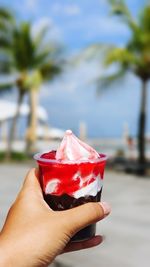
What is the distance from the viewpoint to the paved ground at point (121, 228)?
12.4ft

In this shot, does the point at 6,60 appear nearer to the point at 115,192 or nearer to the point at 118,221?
the point at 115,192

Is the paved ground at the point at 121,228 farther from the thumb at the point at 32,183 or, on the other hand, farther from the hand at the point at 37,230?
the hand at the point at 37,230

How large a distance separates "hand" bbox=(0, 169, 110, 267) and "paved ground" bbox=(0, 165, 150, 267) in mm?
2060

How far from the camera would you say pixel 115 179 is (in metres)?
9.98

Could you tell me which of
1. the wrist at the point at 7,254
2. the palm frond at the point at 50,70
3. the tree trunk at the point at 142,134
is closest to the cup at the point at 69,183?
the wrist at the point at 7,254

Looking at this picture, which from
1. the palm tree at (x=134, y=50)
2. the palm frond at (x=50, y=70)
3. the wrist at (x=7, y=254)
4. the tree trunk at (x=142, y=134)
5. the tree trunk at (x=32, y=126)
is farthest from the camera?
the tree trunk at (x=32, y=126)

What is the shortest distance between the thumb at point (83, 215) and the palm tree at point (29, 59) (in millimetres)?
13636

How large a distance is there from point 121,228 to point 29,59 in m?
11.6

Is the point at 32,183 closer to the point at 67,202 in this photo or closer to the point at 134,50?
the point at 67,202

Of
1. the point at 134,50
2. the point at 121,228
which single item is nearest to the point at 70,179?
the point at 121,228

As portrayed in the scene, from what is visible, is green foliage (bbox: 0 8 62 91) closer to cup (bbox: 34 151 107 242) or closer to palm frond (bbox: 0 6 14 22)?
palm frond (bbox: 0 6 14 22)

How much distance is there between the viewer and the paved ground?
3771mm

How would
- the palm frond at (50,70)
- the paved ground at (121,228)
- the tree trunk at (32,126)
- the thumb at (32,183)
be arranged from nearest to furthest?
the thumb at (32,183) → the paved ground at (121,228) → the palm frond at (50,70) → the tree trunk at (32,126)

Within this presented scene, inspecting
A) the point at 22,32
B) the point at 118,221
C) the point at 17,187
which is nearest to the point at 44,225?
the point at 118,221
